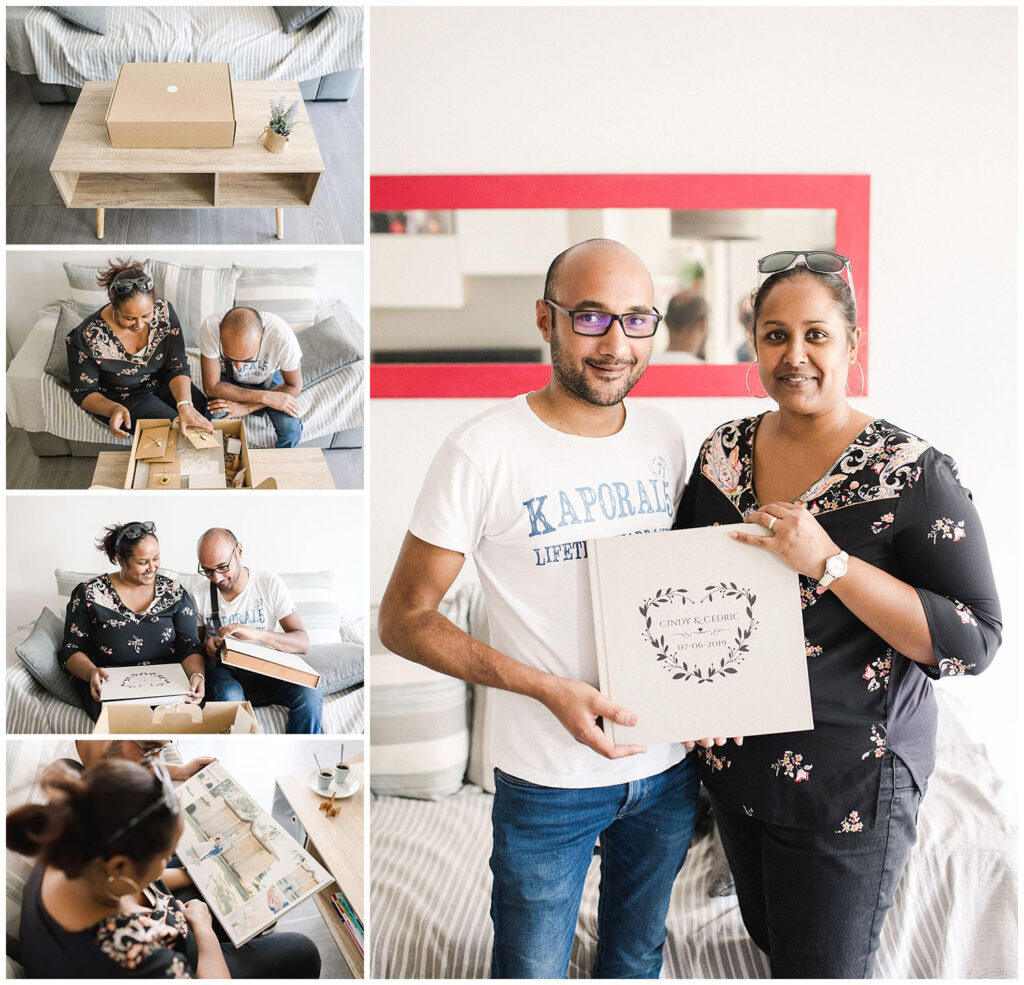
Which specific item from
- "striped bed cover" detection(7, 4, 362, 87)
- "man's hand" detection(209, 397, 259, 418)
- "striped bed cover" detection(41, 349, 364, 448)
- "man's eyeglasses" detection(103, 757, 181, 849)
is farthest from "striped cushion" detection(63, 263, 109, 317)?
"man's eyeglasses" detection(103, 757, 181, 849)

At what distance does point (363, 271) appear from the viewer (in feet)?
4.67

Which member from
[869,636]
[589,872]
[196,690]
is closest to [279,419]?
[196,690]

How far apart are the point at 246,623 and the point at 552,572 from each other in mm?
Answer: 507

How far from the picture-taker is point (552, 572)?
136 centimetres

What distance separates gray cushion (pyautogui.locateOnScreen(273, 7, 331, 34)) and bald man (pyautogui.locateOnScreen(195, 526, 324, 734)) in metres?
0.85

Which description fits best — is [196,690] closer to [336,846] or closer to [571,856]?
[336,846]

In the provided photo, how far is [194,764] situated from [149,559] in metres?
0.33

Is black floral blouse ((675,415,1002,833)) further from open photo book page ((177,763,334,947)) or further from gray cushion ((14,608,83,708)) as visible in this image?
gray cushion ((14,608,83,708))

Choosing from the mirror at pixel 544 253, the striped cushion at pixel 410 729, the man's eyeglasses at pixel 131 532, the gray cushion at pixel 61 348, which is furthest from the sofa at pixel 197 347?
the mirror at pixel 544 253

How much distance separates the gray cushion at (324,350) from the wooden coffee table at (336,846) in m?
0.64

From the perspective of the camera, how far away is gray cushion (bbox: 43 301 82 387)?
134 centimetres

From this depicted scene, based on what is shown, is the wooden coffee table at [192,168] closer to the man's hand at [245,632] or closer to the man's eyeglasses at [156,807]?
the man's hand at [245,632]

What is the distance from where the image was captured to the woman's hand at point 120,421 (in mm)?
1375

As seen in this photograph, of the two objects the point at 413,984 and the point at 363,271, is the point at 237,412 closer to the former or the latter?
the point at 363,271
